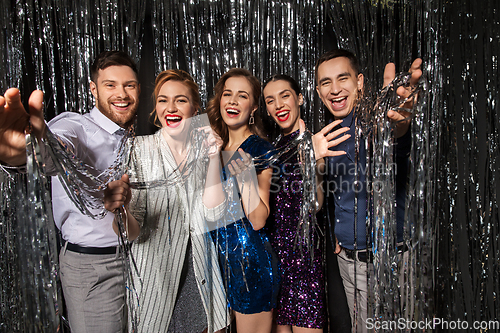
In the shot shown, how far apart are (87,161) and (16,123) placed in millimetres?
436

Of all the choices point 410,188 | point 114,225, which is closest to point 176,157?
point 114,225

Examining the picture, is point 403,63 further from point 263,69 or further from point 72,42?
point 72,42

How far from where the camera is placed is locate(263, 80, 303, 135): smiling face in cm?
139

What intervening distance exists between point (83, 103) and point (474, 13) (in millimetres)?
2065

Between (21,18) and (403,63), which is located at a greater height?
(21,18)

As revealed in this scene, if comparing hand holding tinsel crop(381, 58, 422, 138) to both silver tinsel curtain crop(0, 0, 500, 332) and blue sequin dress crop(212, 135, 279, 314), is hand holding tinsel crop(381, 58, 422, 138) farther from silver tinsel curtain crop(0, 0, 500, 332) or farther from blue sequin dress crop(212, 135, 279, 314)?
blue sequin dress crop(212, 135, 279, 314)

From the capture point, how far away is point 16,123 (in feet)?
2.52

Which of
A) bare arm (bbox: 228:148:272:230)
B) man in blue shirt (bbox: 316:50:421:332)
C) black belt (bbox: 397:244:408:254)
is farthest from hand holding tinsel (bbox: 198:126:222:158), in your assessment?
black belt (bbox: 397:244:408:254)

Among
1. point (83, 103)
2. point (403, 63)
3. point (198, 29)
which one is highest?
point (198, 29)

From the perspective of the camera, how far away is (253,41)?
175 cm

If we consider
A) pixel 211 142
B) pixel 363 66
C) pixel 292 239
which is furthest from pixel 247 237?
pixel 363 66

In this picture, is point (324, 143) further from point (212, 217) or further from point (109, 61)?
point (109, 61)

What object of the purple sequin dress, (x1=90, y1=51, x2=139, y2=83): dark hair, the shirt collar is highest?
(x1=90, y1=51, x2=139, y2=83): dark hair

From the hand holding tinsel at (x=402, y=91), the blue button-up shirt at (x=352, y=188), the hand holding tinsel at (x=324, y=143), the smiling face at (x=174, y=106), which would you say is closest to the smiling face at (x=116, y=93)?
the smiling face at (x=174, y=106)
